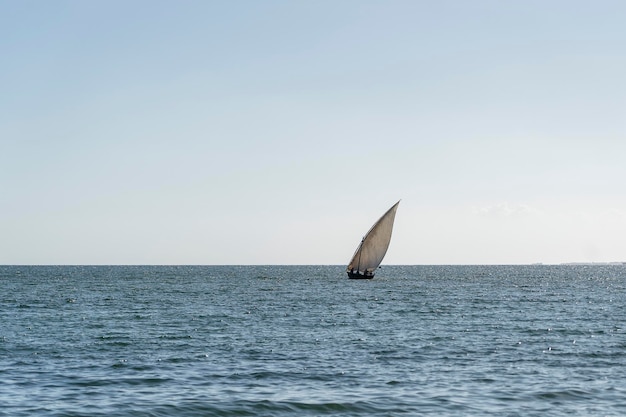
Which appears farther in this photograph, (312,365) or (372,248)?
(372,248)

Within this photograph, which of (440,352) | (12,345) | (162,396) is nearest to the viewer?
(162,396)

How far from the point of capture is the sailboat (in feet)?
441

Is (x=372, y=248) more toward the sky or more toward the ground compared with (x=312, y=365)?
more toward the sky

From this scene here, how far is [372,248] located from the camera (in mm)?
141625

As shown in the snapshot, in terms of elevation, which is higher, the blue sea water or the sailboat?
the sailboat

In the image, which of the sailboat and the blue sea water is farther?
the sailboat

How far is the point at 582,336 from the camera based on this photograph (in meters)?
49.0

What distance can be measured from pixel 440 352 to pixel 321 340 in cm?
880

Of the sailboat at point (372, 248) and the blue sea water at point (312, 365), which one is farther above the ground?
the sailboat at point (372, 248)

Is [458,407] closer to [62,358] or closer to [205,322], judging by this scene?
[62,358]

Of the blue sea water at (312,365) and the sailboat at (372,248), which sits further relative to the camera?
the sailboat at (372,248)

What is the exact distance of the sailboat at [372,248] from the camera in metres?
134

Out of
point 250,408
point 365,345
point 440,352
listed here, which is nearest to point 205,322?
point 365,345

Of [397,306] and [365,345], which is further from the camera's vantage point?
[397,306]
